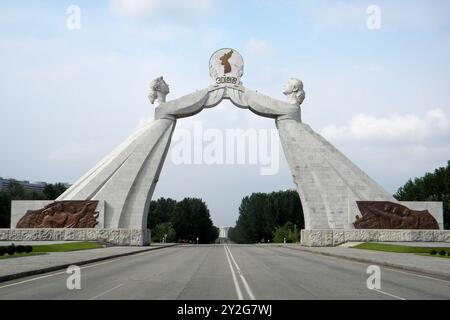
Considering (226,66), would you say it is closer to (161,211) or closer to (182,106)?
(182,106)

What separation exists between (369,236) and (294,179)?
6976 millimetres

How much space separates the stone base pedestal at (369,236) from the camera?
35281 millimetres

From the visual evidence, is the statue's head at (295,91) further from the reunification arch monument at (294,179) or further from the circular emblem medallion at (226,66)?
the circular emblem medallion at (226,66)

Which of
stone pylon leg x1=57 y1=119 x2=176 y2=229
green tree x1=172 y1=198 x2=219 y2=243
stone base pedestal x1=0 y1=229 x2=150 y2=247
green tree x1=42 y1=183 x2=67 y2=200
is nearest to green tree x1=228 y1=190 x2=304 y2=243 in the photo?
green tree x1=172 y1=198 x2=219 y2=243

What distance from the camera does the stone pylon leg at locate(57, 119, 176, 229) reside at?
36125 mm

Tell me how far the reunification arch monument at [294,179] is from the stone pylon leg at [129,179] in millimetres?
73

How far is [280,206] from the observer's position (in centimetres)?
8306

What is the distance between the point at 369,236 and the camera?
35.2m

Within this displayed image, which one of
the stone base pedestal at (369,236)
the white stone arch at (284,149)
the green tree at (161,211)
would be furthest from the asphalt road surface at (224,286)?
the green tree at (161,211)
